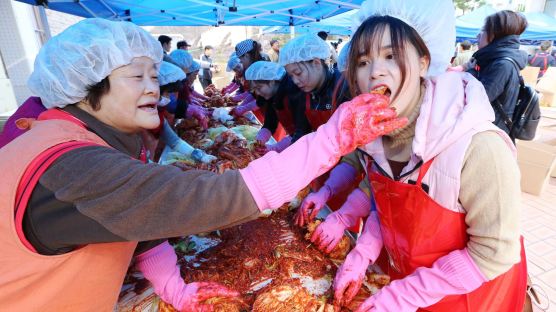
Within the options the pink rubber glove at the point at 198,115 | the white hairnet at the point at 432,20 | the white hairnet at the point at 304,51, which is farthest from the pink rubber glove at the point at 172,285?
the pink rubber glove at the point at 198,115

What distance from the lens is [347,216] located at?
6.32 ft

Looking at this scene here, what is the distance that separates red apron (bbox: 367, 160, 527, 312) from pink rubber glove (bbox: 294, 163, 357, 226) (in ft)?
2.22

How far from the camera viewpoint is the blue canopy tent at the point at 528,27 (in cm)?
1163

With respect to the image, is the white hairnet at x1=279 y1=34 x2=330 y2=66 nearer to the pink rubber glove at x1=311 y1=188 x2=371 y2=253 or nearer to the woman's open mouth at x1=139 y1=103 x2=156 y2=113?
the pink rubber glove at x1=311 y1=188 x2=371 y2=253

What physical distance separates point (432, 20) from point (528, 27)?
51.0 ft

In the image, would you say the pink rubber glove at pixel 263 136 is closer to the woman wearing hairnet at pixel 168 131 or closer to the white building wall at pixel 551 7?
the woman wearing hairnet at pixel 168 131

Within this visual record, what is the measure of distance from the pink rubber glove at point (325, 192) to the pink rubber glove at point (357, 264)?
1.37 feet

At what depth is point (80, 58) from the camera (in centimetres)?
131

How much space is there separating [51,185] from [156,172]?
12.2 inches

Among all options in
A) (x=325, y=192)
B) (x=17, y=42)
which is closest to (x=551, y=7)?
(x=325, y=192)

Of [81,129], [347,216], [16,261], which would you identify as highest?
[81,129]

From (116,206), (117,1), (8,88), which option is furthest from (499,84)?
(8,88)

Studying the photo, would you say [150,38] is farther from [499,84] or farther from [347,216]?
[499,84]

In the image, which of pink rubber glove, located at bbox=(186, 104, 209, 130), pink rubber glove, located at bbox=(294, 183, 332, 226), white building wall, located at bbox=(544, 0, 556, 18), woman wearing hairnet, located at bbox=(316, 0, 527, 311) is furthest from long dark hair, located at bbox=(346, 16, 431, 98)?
white building wall, located at bbox=(544, 0, 556, 18)
